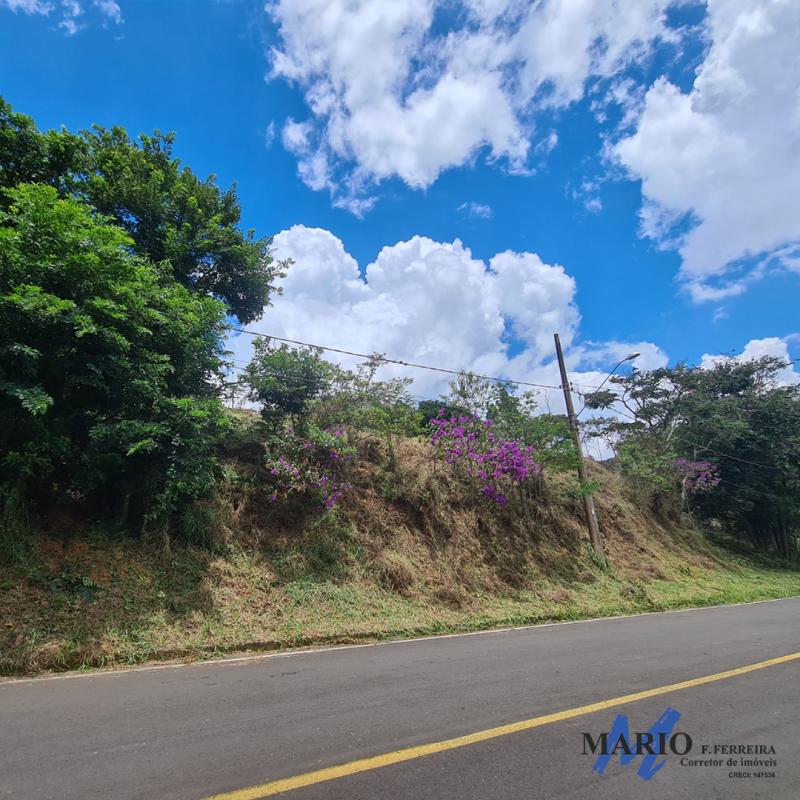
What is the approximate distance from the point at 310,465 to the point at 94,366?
546 cm

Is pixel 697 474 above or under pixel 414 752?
above

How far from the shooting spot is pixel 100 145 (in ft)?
38.4

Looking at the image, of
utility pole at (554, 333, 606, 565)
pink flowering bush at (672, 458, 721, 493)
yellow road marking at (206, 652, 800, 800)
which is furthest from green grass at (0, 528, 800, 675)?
pink flowering bush at (672, 458, 721, 493)

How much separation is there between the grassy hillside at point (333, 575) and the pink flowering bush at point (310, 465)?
440 millimetres

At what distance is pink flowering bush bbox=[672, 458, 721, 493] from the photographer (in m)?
20.8

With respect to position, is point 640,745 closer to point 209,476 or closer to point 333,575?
point 333,575

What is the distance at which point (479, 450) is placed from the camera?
45.5 ft

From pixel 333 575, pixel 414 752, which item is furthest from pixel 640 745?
pixel 333 575

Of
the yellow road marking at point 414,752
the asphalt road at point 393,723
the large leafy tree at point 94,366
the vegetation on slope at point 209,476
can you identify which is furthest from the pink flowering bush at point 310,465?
the yellow road marking at point 414,752

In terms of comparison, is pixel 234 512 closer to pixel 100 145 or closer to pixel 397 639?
pixel 397 639

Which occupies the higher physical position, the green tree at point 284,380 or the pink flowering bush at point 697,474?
the green tree at point 284,380

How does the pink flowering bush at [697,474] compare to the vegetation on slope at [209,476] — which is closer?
the vegetation on slope at [209,476]

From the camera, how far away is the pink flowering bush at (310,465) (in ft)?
36.0

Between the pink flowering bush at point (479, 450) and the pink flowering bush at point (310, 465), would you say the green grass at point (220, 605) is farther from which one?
the pink flowering bush at point (479, 450)
